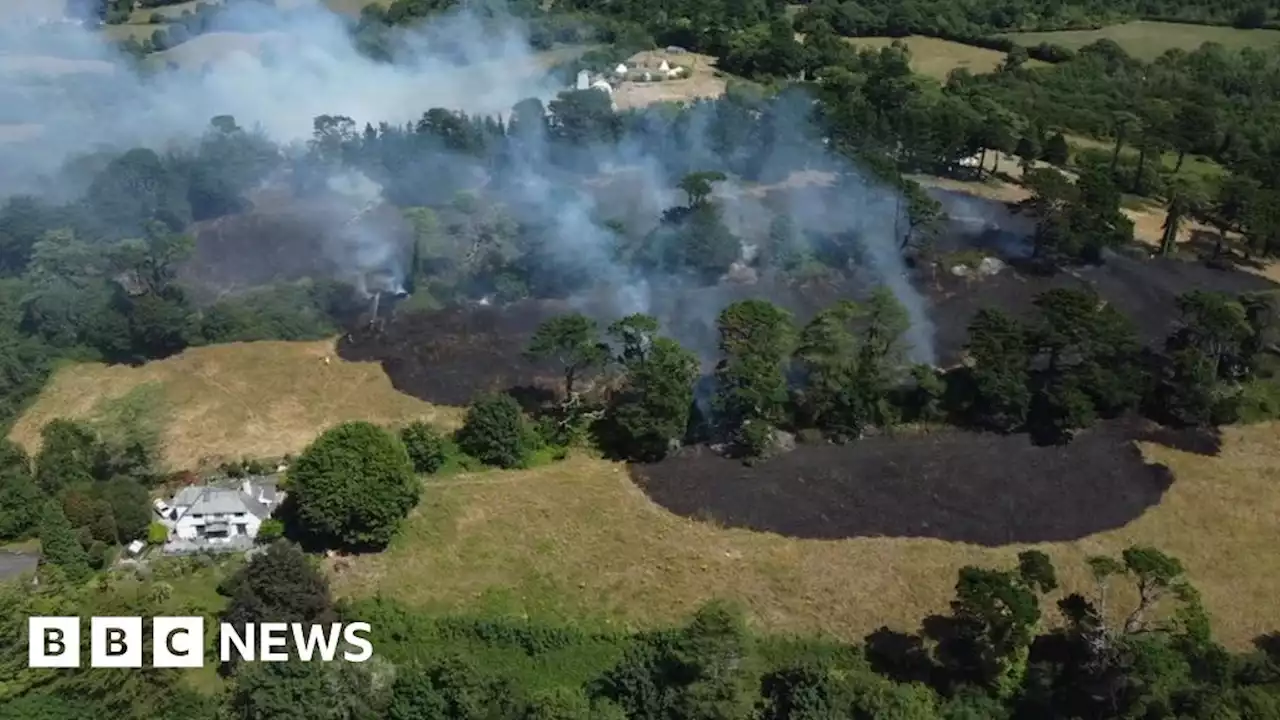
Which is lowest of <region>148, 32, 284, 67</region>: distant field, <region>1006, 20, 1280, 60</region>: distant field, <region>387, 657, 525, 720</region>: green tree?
<region>387, 657, 525, 720</region>: green tree

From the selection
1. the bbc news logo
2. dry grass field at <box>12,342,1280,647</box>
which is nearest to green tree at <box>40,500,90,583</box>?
the bbc news logo

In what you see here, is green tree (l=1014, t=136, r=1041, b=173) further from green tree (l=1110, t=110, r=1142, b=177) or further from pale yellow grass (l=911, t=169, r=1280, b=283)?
green tree (l=1110, t=110, r=1142, b=177)

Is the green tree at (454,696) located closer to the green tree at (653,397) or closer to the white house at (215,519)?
the white house at (215,519)

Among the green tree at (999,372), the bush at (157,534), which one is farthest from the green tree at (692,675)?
the green tree at (999,372)

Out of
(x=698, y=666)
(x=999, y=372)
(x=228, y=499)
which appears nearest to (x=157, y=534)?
(x=228, y=499)

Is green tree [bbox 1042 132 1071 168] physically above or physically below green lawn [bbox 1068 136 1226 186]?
above

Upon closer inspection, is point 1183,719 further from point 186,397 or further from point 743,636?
point 186,397

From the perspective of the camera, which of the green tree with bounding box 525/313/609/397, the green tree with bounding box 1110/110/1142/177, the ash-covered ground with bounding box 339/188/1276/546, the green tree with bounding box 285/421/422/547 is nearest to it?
the green tree with bounding box 285/421/422/547

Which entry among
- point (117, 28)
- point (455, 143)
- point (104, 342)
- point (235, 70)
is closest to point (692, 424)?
point (104, 342)

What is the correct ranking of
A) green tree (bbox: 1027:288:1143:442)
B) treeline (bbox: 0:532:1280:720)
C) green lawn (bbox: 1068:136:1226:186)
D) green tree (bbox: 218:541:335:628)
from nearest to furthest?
treeline (bbox: 0:532:1280:720), green tree (bbox: 218:541:335:628), green tree (bbox: 1027:288:1143:442), green lawn (bbox: 1068:136:1226:186)
